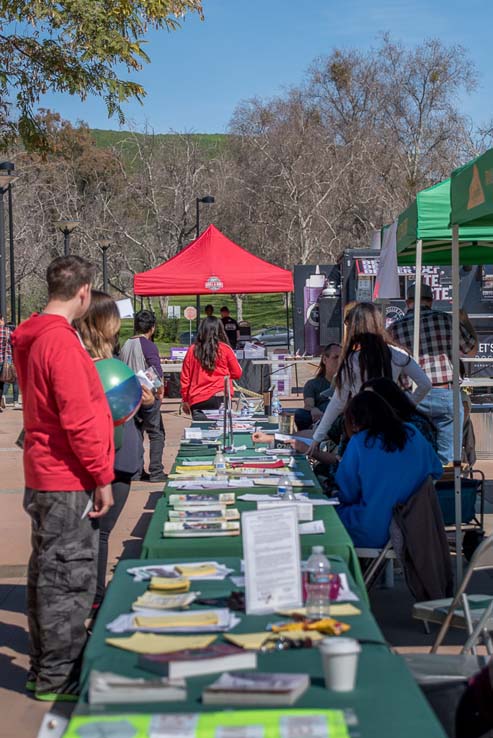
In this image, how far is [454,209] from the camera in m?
5.83

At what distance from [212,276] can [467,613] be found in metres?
12.4

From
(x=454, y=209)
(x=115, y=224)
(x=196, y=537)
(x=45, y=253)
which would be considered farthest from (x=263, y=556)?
(x=115, y=224)

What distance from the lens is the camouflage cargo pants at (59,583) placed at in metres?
4.18

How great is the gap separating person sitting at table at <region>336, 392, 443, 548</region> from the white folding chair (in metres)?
0.66

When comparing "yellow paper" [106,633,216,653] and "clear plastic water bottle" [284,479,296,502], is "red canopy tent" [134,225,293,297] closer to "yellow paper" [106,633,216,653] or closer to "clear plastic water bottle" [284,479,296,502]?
"clear plastic water bottle" [284,479,296,502]

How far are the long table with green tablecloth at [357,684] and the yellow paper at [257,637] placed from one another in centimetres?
4

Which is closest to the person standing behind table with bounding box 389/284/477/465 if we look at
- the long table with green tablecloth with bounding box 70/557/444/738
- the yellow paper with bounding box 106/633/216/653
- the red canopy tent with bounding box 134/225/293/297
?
the long table with green tablecloth with bounding box 70/557/444/738

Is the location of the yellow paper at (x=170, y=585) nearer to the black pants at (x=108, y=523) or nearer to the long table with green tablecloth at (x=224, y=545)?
the long table with green tablecloth at (x=224, y=545)

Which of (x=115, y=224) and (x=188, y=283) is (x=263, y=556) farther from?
(x=115, y=224)

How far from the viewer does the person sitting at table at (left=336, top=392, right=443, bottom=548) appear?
5.07 meters

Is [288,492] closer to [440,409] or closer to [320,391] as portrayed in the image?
[440,409]

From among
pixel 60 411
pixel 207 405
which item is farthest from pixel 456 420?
pixel 207 405

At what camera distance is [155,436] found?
991 cm

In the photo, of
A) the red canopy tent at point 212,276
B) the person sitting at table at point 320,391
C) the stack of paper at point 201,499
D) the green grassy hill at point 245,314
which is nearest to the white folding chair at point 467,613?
the stack of paper at point 201,499
